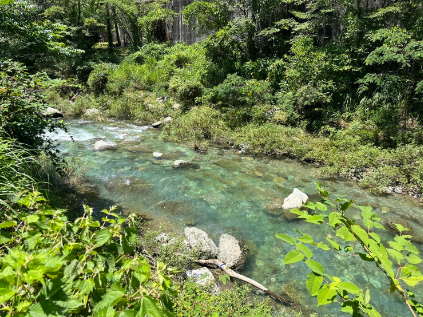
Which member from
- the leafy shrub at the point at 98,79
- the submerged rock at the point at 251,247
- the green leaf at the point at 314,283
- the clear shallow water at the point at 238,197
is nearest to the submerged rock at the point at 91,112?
the leafy shrub at the point at 98,79

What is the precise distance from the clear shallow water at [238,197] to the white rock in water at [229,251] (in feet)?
0.74

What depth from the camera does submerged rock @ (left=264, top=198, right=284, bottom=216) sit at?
16.9 feet

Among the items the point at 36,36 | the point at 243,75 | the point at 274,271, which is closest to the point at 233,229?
the point at 274,271

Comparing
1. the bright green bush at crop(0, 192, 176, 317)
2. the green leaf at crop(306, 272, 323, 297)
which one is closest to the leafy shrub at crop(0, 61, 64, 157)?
the bright green bush at crop(0, 192, 176, 317)

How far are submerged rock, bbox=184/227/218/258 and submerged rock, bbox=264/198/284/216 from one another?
1.68 meters

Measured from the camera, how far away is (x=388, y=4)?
7996 millimetres

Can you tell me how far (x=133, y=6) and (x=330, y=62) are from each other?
15.3 meters

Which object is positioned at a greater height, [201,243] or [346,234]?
[346,234]

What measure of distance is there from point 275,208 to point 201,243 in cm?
207

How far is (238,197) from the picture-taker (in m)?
5.77

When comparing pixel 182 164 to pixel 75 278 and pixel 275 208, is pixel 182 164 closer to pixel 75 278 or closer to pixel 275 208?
pixel 275 208

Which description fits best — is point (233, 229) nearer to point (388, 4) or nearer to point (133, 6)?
point (388, 4)

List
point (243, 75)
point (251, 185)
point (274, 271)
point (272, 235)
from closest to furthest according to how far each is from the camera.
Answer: point (274, 271), point (272, 235), point (251, 185), point (243, 75)

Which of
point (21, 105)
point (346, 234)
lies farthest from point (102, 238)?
point (21, 105)
